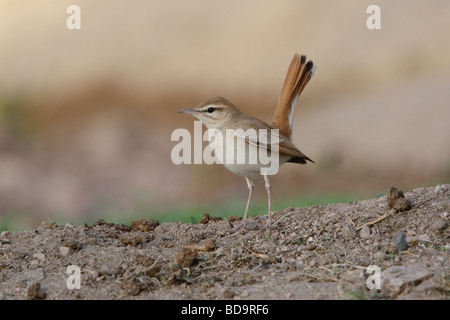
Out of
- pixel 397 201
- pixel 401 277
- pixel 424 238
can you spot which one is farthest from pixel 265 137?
pixel 401 277

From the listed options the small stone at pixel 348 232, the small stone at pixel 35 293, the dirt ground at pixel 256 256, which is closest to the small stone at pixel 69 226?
the dirt ground at pixel 256 256

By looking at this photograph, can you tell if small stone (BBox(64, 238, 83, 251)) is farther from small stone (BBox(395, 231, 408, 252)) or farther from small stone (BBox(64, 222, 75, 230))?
small stone (BBox(395, 231, 408, 252))

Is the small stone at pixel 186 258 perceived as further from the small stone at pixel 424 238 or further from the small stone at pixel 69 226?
the small stone at pixel 424 238

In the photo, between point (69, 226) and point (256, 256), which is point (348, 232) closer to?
point (256, 256)

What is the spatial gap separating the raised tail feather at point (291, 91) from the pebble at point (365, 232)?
1.57 m

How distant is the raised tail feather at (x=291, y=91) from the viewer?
6.68 m

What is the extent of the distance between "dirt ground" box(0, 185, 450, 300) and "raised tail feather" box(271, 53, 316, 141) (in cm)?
97

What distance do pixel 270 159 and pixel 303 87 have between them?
119cm

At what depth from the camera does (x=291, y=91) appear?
22.2 feet

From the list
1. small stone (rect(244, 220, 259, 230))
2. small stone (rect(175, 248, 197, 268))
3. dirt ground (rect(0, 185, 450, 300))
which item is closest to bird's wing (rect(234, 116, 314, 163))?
dirt ground (rect(0, 185, 450, 300))

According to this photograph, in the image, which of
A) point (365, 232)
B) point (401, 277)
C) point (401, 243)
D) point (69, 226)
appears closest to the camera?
point (401, 277)

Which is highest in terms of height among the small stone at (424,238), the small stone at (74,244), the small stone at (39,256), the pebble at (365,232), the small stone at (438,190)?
the small stone at (438,190)

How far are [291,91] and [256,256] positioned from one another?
2.28m
